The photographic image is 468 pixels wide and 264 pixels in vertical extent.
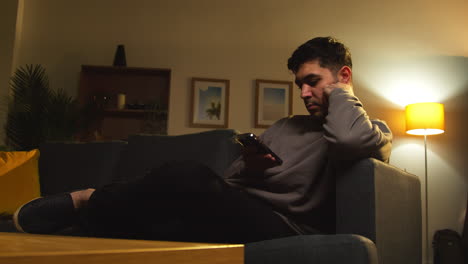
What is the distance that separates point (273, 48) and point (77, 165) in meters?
2.40

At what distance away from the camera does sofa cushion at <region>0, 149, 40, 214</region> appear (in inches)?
86.6

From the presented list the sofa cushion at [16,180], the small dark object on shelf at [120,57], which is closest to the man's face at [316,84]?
the sofa cushion at [16,180]

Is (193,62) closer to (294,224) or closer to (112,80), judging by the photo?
(112,80)

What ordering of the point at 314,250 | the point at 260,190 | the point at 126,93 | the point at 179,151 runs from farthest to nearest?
the point at 126,93, the point at 179,151, the point at 260,190, the point at 314,250

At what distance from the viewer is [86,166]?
7.55 ft

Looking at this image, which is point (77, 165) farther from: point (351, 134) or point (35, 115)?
point (351, 134)

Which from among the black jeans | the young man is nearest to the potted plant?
the young man

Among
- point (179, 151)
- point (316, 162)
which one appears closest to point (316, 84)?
point (316, 162)

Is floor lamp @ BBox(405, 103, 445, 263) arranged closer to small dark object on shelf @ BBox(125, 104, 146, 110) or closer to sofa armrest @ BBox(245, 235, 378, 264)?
small dark object on shelf @ BBox(125, 104, 146, 110)

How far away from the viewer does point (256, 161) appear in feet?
4.80

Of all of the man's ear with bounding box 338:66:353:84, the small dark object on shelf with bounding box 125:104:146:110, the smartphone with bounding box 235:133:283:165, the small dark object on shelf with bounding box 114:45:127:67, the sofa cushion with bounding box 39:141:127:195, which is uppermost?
the small dark object on shelf with bounding box 114:45:127:67

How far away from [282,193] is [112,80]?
291 cm

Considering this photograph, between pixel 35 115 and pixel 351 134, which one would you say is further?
pixel 35 115

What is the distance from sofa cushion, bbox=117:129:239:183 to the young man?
39cm
